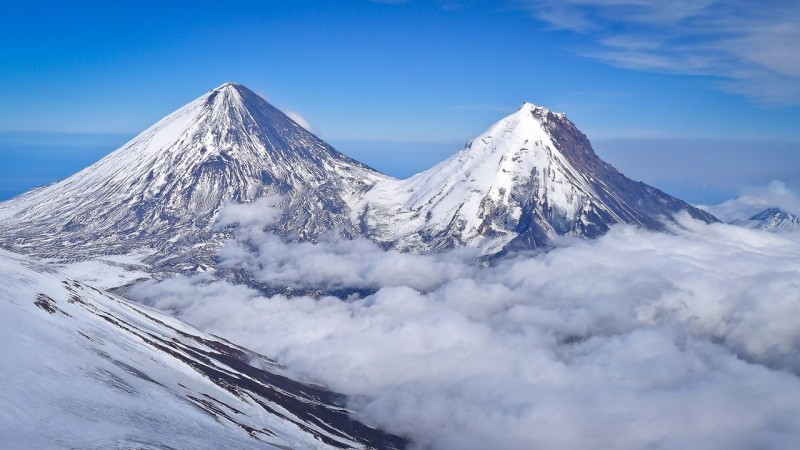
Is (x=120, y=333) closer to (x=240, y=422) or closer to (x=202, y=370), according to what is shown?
(x=202, y=370)

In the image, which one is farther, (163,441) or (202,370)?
(202,370)

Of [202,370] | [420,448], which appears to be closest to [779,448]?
[420,448]

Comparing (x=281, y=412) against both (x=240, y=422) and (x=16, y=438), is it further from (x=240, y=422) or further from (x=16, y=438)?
(x=16, y=438)

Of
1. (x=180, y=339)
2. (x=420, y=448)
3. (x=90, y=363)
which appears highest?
(x=90, y=363)

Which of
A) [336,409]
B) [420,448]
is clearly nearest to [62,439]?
[336,409]

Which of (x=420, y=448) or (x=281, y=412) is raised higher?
(x=281, y=412)

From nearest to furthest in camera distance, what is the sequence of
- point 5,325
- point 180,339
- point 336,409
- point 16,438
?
point 16,438
point 5,325
point 180,339
point 336,409

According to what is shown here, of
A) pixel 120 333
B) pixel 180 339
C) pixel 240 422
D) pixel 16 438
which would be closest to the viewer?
pixel 16 438
